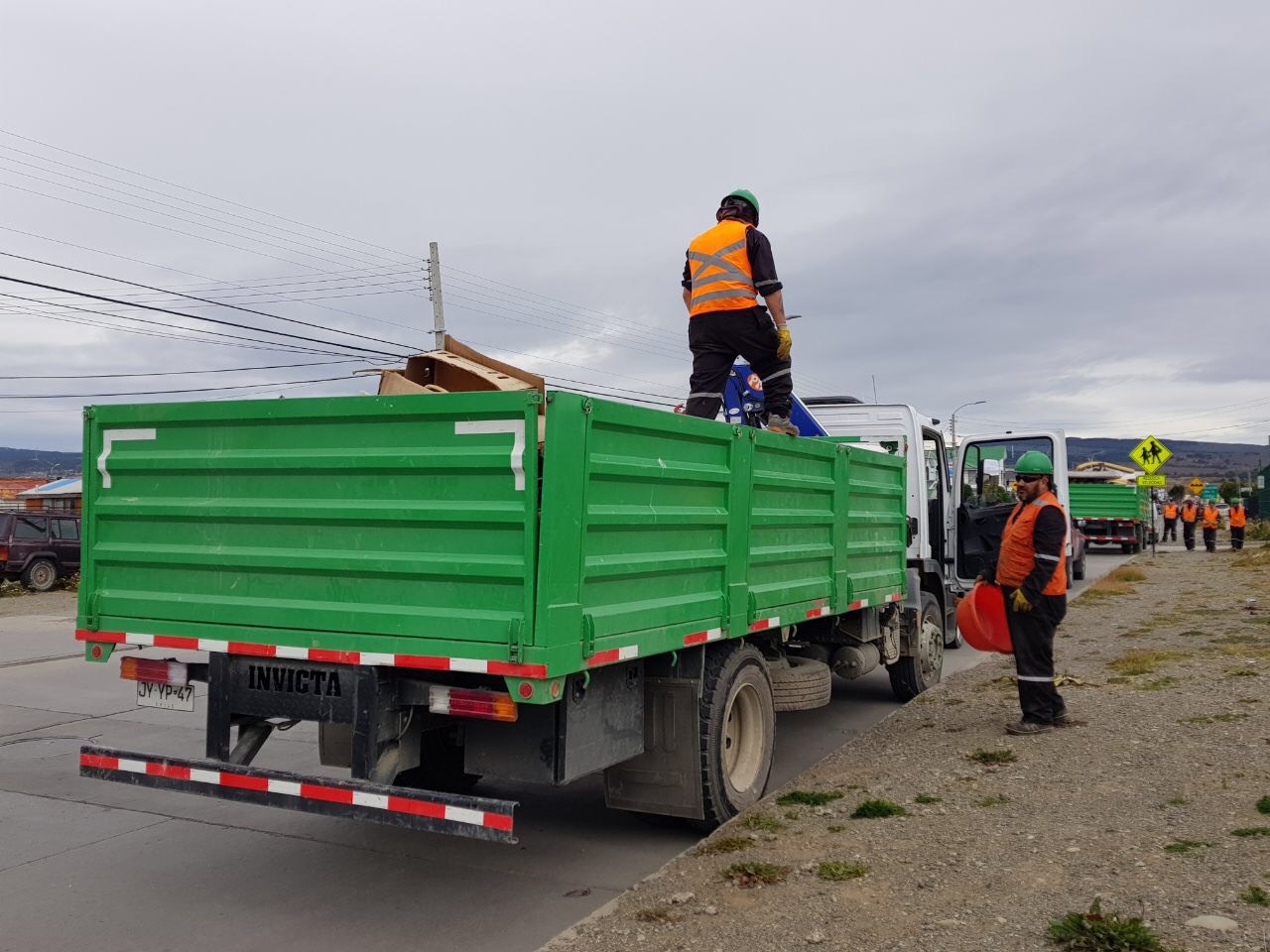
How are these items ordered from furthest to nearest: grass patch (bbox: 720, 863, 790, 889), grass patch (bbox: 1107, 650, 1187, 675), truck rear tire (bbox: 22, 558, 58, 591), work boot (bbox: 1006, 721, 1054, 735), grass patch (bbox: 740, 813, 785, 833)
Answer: truck rear tire (bbox: 22, 558, 58, 591) → grass patch (bbox: 1107, 650, 1187, 675) → work boot (bbox: 1006, 721, 1054, 735) → grass patch (bbox: 740, 813, 785, 833) → grass patch (bbox: 720, 863, 790, 889)

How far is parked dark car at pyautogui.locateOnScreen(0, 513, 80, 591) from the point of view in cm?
2273

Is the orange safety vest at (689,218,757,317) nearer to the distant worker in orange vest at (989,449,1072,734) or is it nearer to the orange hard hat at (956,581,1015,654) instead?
the distant worker in orange vest at (989,449,1072,734)

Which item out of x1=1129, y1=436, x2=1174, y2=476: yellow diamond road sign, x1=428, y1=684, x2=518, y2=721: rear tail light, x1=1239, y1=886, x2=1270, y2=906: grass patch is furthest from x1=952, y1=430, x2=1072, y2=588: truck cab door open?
x1=1129, y1=436, x2=1174, y2=476: yellow diamond road sign

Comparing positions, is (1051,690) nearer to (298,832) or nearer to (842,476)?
(842,476)

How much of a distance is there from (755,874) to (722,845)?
1.31 ft

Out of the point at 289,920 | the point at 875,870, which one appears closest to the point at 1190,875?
the point at 875,870

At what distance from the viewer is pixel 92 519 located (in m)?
4.96

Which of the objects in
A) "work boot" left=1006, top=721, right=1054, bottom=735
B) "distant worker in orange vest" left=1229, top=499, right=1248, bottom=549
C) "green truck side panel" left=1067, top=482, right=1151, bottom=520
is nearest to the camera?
"work boot" left=1006, top=721, right=1054, bottom=735

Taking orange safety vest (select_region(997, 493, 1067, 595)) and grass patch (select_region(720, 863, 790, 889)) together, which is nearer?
grass patch (select_region(720, 863, 790, 889))

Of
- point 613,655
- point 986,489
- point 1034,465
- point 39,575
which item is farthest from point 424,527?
point 39,575

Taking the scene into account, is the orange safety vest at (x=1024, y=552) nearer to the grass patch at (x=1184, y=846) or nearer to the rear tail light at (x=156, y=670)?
the grass patch at (x=1184, y=846)

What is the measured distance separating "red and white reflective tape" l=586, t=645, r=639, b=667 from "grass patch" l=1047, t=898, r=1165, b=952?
1833 millimetres

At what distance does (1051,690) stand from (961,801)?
80.3 inches

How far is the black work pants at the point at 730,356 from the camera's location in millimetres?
6699
